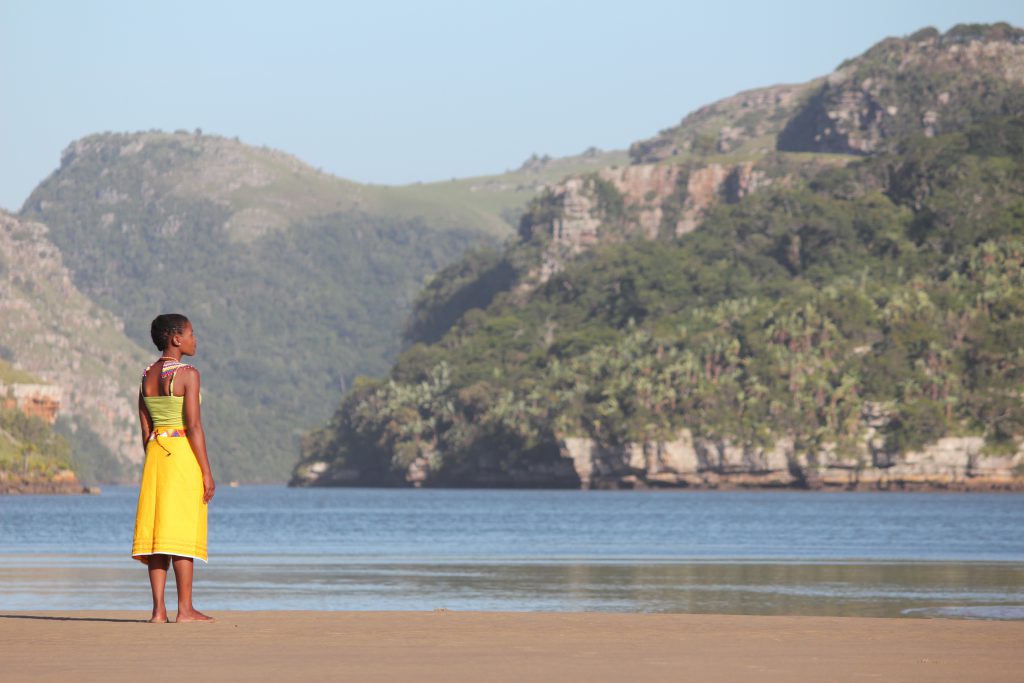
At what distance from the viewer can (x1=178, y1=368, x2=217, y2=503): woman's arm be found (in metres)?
16.6

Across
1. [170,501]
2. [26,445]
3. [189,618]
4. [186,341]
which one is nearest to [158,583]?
[189,618]

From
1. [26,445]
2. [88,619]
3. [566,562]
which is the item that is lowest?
[26,445]

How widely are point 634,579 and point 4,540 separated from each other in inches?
1334

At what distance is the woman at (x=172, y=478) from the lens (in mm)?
16672

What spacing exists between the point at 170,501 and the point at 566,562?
34851 millimetres

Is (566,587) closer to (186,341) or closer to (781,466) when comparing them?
Answer: (186,341)

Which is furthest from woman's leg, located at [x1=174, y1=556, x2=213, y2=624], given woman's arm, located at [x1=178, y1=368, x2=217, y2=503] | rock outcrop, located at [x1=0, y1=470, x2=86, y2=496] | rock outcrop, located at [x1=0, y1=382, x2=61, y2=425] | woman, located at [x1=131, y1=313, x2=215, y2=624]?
rock outcrop, located at [x1=0, y1=382, x2=61, y2=425]

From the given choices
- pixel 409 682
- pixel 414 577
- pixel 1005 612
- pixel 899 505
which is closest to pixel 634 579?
pixel 414 577

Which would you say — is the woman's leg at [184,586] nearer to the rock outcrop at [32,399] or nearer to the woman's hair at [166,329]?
the woman's hair at [166,329]

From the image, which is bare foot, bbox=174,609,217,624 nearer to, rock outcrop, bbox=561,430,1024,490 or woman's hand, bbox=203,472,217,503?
woman's hand, bbox=203,472,217,503

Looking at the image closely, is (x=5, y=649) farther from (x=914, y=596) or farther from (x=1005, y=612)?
(x=914, y=596)

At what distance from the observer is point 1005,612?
2862 cm

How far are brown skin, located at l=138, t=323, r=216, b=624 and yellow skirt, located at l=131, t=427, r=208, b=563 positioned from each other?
105 mm

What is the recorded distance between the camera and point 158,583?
16.9 metres
